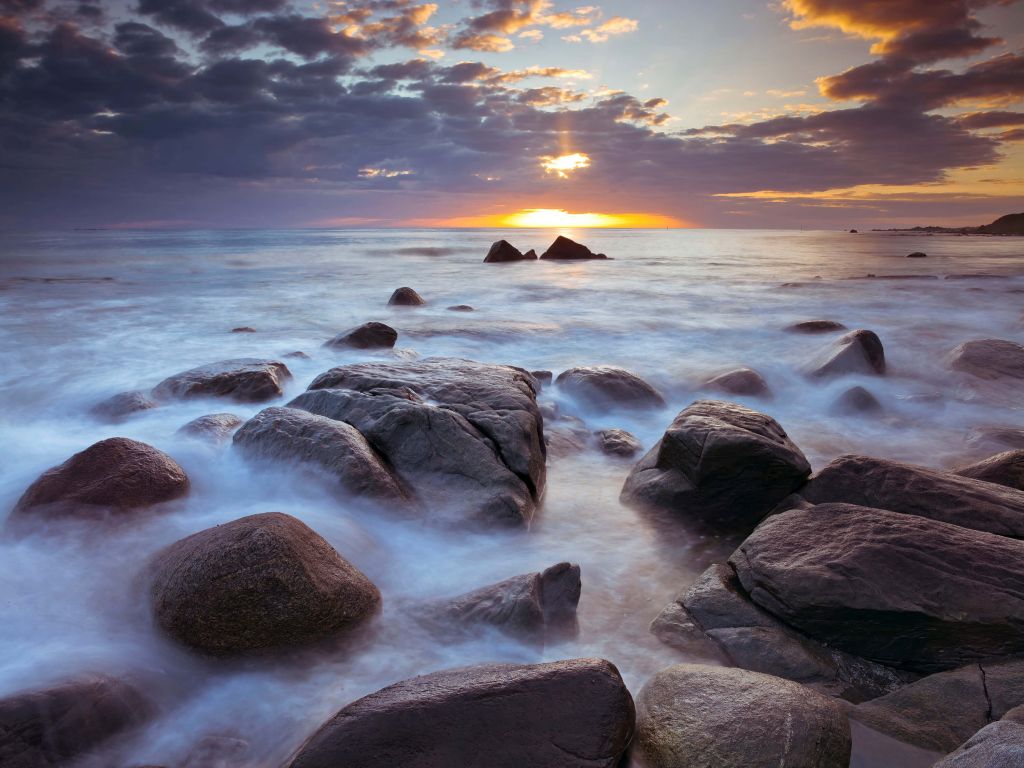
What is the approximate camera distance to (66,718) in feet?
7.91

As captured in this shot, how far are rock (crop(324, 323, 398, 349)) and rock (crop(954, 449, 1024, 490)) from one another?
7.09 meters

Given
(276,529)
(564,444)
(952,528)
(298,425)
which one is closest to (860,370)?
(564,444)

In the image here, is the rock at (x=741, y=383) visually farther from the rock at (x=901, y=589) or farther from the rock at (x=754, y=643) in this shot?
the rock at (x=754, y=643)

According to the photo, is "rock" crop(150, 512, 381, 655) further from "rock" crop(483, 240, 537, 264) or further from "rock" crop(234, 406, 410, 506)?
"rock" crop(483, 240, 537, 264)

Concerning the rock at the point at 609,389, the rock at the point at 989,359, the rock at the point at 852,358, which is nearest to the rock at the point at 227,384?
the rock at the point at 609,389

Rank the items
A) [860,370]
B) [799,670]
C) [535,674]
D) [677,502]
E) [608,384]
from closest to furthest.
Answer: [535,674], [799,670], [677,502], [608,384], [860,370]

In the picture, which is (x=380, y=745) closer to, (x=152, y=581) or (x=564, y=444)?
(x=152, y=581)

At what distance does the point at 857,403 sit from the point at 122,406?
25.8 feet

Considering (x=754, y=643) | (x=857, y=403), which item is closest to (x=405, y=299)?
(x=857, y=403)

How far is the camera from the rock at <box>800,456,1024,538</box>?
11.7ft

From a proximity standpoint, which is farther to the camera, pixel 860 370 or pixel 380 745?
pixel 860 370

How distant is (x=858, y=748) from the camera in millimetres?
2502

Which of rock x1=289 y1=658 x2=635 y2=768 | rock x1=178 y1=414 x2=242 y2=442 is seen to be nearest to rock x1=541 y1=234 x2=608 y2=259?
rock x1=178 y1=414 x2=242 y2=442

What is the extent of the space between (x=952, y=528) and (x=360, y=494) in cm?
340
